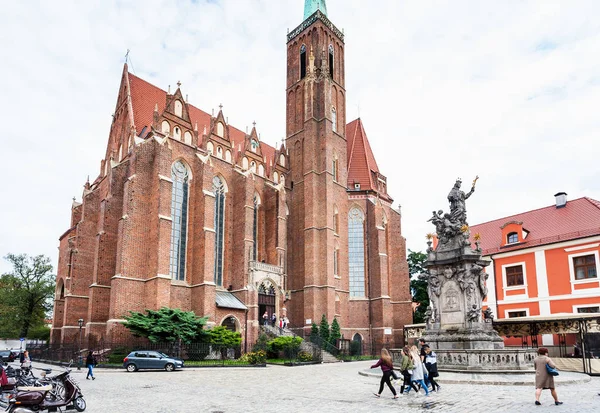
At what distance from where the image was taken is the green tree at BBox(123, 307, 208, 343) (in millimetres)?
25784

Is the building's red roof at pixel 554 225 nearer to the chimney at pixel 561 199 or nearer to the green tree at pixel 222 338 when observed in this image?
the chimney at pixel 561 199

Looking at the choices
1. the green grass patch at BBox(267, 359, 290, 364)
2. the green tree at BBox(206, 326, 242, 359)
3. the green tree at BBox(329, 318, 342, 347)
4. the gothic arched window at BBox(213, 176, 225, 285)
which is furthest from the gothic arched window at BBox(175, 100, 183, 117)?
the green tree at BBox(329, 318, 342, 347)

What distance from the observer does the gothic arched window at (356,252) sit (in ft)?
136

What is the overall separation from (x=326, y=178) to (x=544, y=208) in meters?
16.9

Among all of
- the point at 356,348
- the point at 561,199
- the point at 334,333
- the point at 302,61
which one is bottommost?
the point at 356,348

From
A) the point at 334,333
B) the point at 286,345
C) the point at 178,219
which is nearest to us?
the point at 286,345

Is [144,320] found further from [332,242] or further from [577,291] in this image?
[577,291]

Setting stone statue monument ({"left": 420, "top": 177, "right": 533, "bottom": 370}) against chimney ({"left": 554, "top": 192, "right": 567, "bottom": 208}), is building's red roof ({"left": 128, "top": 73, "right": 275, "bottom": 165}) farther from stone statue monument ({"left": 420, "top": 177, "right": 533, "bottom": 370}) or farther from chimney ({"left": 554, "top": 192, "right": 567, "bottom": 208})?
stone statue monument ({"left": 420, "top": 177, "right": 533, "bottom": 370})

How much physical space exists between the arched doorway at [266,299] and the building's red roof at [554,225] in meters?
16.4

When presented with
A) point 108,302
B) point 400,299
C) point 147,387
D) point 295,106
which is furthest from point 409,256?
point 147,387

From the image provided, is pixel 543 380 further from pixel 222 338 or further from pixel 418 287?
pixel 418 287

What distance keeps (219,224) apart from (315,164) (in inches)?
403

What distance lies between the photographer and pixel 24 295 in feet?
168

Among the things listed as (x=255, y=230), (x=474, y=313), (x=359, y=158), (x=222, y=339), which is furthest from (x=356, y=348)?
(x=474, y=313)
